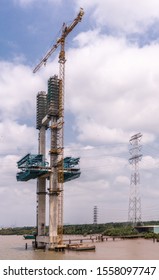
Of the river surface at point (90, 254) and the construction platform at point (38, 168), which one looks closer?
the river surface at point (90, 254)

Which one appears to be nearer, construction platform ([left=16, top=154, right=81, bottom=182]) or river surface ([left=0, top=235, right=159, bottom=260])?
river surface ([left=0, top=235, right=159, bottom=260])

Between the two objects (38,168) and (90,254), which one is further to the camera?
(38,168)

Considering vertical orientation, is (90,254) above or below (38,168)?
below

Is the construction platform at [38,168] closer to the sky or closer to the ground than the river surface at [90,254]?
closer to the sky

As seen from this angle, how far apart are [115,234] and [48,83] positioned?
250 feet

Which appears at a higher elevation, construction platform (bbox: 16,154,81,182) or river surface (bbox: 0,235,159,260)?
construction platform (bbox: 16,154,81,182)
